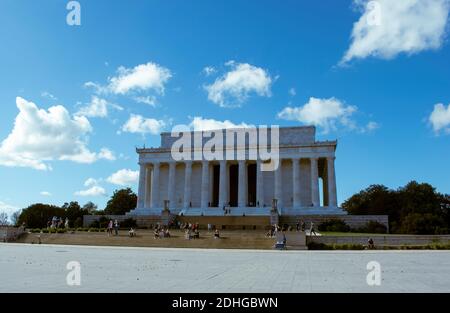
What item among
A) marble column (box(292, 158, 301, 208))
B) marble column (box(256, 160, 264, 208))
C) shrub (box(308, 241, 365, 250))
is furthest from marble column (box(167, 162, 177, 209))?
shrub (box(308, 241, 365, 250))

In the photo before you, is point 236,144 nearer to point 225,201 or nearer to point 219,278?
point 225,201

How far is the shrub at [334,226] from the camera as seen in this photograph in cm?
5831

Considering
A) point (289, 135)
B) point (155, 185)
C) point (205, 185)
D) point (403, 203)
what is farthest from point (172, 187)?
point (403, 203)

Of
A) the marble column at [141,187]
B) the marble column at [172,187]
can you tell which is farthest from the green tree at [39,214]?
the marble column at [172,187]

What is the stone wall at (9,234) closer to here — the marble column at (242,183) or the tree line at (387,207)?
the tree line at (387,207)

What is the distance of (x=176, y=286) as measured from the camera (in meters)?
10.8

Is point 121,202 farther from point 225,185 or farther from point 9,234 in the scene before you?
point 9,234

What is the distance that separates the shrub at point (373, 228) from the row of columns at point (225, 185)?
401 inches

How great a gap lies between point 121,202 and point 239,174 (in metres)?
40.5

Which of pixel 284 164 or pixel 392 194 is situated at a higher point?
pixel 284 164

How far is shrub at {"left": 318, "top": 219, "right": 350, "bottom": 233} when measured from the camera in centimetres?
5831

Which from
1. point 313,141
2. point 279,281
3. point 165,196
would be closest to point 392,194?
point 313,141
